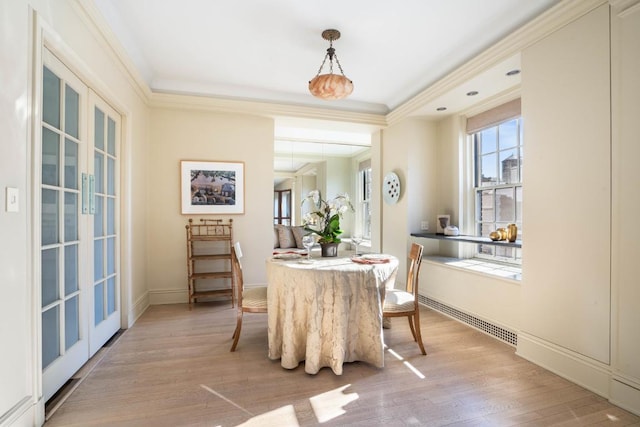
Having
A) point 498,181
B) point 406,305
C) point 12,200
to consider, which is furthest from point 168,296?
point 498,181

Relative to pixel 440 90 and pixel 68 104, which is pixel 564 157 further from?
pixel 68 104

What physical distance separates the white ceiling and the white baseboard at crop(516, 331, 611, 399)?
7.67ft

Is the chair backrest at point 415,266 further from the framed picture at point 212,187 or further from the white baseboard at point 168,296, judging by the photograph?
the white baseboard at point 168,296

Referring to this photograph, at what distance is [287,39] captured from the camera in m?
2.84

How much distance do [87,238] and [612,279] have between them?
3627 mm

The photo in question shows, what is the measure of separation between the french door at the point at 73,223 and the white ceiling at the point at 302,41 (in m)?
0.74

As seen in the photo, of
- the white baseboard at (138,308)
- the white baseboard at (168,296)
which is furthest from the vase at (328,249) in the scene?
the white baseboard at (168,296)

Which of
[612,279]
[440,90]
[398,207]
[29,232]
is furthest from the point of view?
[398,207]

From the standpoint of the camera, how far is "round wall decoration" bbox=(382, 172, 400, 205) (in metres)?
4.38

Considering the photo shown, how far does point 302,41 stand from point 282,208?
3.38m

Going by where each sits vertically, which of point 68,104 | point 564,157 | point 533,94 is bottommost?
point 564,157

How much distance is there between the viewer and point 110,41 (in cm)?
248

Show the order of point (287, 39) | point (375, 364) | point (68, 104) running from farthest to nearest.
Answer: point (287, 39) < point (375, 364) < point (68, 104)

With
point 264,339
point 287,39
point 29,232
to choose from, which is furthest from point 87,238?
point 287,39
